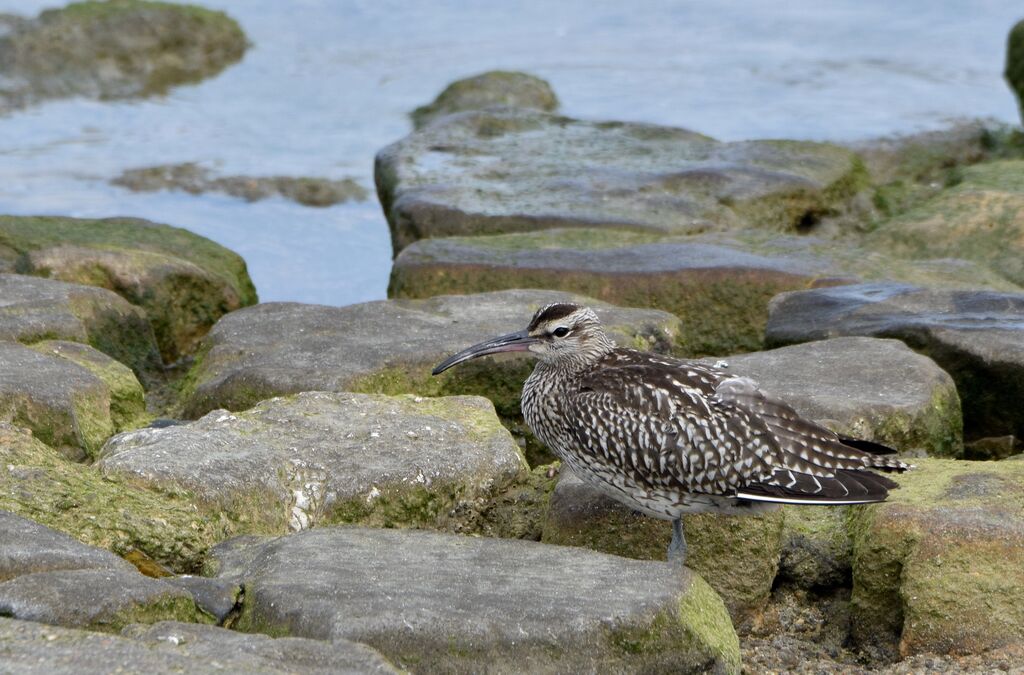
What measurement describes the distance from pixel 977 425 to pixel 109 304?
433 centimetres

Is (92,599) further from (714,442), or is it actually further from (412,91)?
(412,91)

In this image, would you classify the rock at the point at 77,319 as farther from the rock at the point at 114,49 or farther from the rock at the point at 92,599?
the rock at the point at 114,49

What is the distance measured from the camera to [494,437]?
20.4 feet

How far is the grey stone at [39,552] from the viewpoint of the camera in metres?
4.44

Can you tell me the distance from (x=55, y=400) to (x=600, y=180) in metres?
5.02

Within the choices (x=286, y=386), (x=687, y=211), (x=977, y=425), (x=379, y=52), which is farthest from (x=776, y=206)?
(x=379, y=52)

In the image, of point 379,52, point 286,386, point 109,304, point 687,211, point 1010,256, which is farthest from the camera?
point 379,52

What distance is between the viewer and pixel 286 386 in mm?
6836

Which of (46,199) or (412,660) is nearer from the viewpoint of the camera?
(412,660)

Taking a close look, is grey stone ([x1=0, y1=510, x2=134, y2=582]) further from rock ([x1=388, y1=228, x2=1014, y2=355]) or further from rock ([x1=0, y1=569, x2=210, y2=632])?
rock ([x1=388, y1=228, x2=1014, y2=355])

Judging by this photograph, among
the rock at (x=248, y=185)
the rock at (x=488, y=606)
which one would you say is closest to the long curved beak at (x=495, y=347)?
the rock at (x=488, y=606)

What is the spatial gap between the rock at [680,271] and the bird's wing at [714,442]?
2195mm

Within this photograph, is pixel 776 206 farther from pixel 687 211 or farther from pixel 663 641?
pixel 663 641

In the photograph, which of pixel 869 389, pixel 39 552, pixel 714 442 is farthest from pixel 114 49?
pixel 39 552
